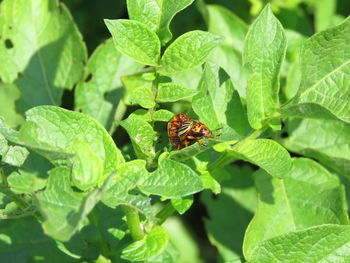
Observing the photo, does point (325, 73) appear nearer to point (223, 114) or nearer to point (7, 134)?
point (223, 114)

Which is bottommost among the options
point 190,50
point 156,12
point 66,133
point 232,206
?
point 232,206

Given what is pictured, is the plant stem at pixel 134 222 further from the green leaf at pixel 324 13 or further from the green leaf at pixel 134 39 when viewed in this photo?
the green leaf at pixel 324 13

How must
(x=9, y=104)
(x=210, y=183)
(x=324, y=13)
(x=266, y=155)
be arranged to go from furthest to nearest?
(x=324, y=13)
(x=9, y=104)
(x=210, y=183)
(x=266, y=155)

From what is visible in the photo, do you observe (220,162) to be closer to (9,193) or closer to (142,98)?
(142,98)

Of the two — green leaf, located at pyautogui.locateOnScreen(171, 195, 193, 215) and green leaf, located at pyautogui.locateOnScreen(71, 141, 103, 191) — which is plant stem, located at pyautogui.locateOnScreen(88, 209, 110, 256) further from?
green leaf, located at pyautogui.locateOnScreen(71, 141, 103, 191)

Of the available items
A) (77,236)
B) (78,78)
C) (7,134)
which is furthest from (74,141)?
(78,78)

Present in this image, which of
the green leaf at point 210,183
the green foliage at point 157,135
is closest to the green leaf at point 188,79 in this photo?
the green foliage at point 157,135

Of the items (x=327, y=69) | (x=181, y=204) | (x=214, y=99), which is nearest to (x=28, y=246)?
(x=181, y=204)
